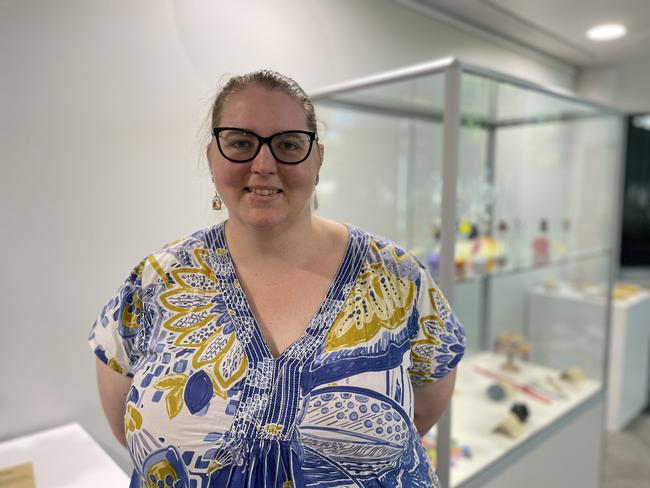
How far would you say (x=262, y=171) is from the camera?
0.90 m

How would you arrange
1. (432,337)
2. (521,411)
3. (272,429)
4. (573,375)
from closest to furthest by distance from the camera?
(272,429)
(432,337)
(521,411)
(573,375)

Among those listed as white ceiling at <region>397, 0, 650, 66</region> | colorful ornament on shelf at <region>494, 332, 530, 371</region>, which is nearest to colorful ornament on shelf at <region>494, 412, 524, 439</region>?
colorful ornament on shelf at <region>494, 332, 530, 371</region>

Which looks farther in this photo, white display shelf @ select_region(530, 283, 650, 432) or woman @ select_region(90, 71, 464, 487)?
white display shelf @ select_region(530, 283, 650, 432)

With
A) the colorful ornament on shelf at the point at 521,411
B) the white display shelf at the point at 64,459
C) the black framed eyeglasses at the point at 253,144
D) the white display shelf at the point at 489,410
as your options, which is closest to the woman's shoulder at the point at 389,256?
the black framed eyeglasses at the point at 253,144

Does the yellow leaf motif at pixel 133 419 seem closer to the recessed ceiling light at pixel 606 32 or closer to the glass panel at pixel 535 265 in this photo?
the glass panel at pixel 535 265

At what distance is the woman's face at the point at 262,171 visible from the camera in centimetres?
91

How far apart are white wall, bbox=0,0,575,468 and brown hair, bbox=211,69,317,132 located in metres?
0.31

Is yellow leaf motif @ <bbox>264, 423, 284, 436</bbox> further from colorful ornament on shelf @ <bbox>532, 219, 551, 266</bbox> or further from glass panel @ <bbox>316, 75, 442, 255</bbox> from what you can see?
colorful ornament on shelf @ <bbox>532, 219, 551, 266</bbox>

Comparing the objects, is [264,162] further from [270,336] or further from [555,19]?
[555,19]

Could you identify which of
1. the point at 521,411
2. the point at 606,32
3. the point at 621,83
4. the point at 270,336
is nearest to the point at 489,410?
the point at 521,411

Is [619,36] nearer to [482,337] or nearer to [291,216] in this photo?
[482,337]

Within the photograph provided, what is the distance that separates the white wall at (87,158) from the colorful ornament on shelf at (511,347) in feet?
5.69

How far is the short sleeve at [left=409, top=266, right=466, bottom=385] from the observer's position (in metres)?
1.06

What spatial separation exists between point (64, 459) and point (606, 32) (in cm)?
315
